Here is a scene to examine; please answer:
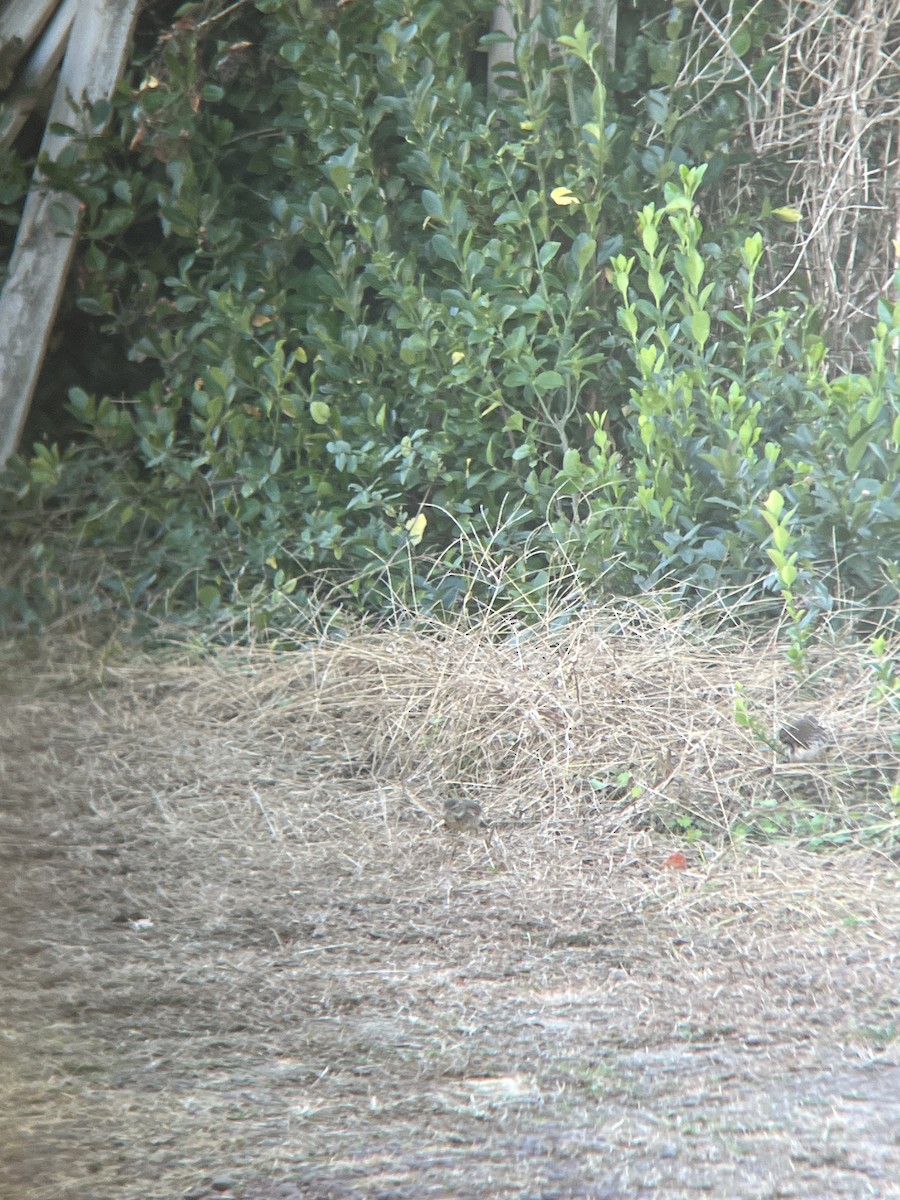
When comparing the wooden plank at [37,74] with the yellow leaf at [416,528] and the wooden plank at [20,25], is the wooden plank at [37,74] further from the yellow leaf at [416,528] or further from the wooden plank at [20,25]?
the yellow leaf at [416,528]

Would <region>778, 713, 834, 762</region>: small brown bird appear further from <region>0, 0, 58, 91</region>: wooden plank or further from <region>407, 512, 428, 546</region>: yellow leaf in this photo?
<region>0, 0, 58, 91</region>: wooden plank

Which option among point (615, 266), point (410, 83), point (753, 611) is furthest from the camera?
point (410, 83)

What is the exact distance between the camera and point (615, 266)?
10.1ft

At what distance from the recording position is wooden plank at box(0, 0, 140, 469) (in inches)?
Answer: 134

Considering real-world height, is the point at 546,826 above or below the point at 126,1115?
below

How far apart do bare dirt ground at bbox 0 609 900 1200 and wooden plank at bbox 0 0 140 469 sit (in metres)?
0.80

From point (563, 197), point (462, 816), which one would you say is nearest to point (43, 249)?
point (563, 197)

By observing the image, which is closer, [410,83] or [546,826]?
[546,826]

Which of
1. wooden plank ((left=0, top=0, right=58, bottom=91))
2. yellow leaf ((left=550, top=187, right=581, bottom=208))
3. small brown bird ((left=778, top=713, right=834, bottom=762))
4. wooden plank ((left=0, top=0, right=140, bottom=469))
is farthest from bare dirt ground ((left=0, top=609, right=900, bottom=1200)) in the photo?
wooden plank ((left=0, top=0, right=58, bottom=91))

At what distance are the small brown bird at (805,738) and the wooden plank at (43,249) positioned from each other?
2.21m

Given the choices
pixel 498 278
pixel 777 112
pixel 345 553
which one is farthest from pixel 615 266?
pixel 345 553

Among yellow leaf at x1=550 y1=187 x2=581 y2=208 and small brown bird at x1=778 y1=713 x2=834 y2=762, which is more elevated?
yellow leaf at x1=550 y1=187 x2=581 y2=208

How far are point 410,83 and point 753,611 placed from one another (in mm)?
1659

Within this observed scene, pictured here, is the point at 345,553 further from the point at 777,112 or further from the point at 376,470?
the point at 777,112
